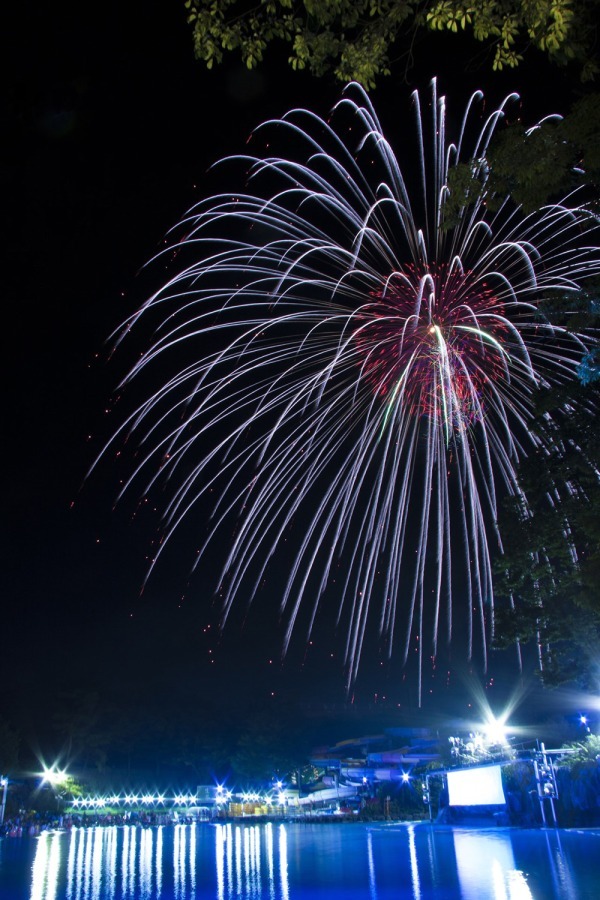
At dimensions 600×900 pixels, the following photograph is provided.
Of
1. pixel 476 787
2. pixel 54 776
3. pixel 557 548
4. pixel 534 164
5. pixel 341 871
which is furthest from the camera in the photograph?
pixel 54 776

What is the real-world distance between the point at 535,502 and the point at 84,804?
67.7 m

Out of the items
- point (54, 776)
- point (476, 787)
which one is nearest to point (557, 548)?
point (476, 787)

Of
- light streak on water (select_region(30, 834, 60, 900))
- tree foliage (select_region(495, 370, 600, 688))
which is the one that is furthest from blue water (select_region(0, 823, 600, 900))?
tree foliage (select_region(495, 370, 600, 688))

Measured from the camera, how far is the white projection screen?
27.3 metres

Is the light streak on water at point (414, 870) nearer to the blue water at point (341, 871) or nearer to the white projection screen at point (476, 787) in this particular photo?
the blue water at point (341, 871)

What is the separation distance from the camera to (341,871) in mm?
14188

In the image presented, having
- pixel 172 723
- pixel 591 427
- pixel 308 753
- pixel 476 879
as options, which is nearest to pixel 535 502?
pixel 591 427

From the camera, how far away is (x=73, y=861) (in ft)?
67.1

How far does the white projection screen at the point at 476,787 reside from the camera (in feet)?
89.5

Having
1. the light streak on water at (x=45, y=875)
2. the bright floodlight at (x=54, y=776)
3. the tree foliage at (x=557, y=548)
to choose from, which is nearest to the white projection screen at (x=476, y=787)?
the tree foliage at (x=557, y=548)

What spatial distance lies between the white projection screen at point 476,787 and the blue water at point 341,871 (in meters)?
4.14

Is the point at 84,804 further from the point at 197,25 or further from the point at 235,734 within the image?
the point at 197,25

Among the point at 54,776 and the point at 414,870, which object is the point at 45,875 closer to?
the point at 414,870

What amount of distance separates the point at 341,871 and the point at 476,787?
17082 mm
